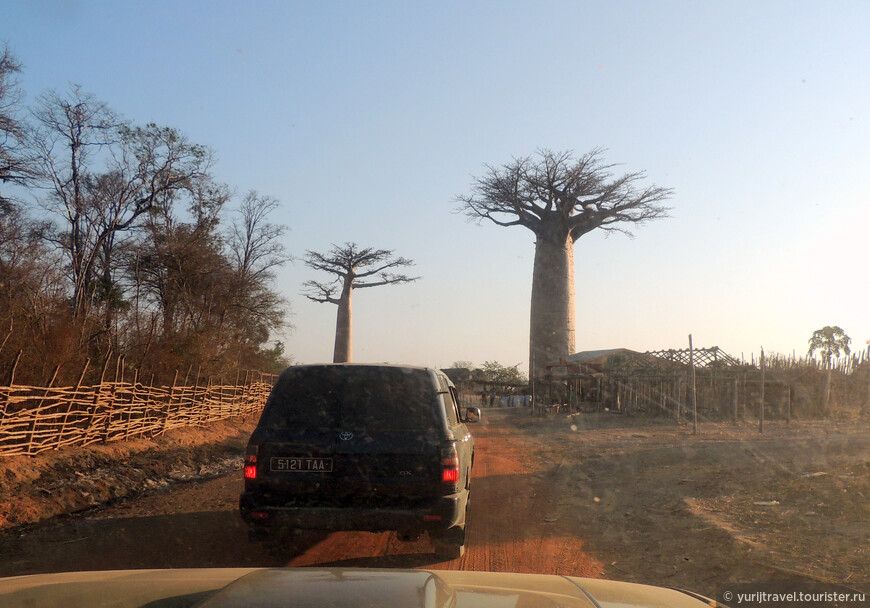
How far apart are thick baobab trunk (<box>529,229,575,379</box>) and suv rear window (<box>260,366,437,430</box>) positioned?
31.1 metres

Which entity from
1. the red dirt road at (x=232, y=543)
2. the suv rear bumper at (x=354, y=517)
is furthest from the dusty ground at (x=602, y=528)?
the suv rear bumper at (x=354, y=517)

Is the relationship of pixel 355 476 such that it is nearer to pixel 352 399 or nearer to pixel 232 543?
pixel 352 399

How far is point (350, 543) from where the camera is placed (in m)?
6.01

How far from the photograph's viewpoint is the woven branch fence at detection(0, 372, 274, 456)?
9359mm

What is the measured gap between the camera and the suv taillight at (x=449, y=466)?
5.04 m

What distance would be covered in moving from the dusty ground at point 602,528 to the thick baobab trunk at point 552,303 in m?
25.1

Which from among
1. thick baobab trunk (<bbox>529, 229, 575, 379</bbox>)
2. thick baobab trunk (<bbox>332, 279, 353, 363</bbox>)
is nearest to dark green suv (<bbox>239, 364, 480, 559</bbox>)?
thick baobab trunk (<bbox>529, 229, 575, 379</bbox>)

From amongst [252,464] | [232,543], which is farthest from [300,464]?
[232,543]

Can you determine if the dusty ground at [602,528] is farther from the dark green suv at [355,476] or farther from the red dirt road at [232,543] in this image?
the dark green suv at [355,476]

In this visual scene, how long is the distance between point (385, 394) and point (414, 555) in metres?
1.31

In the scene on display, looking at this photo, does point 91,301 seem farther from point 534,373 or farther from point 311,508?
point 534,373

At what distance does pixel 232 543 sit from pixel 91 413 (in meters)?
6.92

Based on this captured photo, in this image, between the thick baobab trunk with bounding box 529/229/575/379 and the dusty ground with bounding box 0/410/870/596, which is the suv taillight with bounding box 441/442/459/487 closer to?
the dusty ground with bounding box 0/410/870/596

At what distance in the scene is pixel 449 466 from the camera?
5.06 meters
